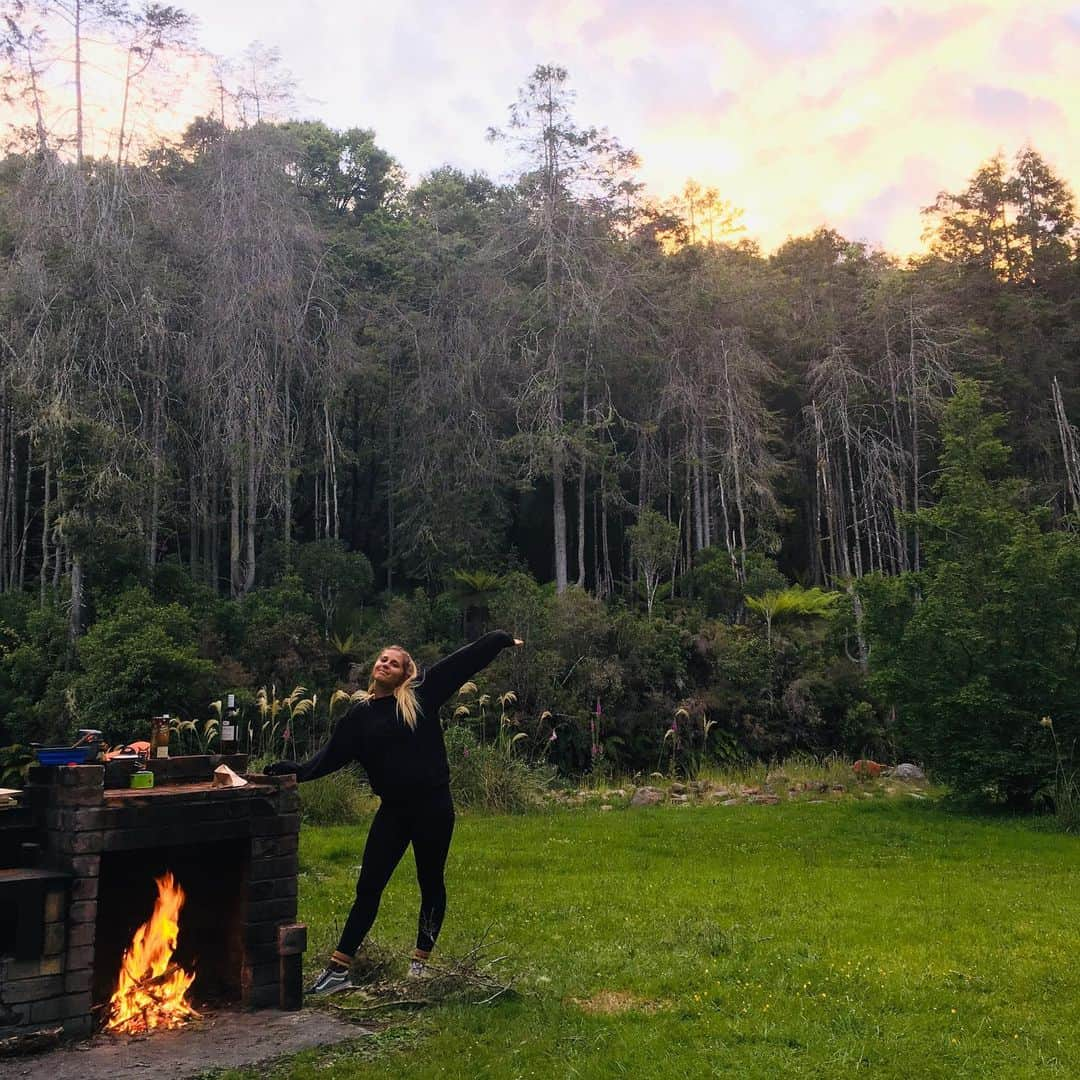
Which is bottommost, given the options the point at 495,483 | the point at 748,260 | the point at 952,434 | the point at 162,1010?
the point at 162,1010

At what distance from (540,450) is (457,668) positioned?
14.7 metres

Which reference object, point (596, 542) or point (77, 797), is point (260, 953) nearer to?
point (77, 797)

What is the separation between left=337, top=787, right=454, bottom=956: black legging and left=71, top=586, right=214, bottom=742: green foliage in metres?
8.91

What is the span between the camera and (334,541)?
1892 centimetres

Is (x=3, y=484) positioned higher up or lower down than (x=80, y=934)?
higher up

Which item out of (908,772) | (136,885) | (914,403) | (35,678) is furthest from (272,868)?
(914,403)

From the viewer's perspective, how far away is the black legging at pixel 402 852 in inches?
177

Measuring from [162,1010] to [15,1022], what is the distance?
2.16 feet

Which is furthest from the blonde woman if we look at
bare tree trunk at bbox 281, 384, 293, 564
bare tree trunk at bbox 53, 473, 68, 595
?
bare tree trunk at bbox 281, 384, 293, 564

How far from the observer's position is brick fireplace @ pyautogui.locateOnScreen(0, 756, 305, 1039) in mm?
3609

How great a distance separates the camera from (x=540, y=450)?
19.2 meters

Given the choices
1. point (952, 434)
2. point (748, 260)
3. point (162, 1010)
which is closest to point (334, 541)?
point (952, 434)

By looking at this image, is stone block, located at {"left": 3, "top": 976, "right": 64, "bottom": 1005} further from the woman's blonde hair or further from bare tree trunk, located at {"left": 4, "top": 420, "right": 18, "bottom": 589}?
bare tree trunk, located at {"left": 4, "top": 420, "right": 18, "bottom": 589}

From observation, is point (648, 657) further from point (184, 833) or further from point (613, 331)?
point (184, 833)
